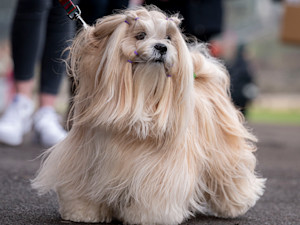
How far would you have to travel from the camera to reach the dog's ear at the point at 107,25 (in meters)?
Answer: 2.54

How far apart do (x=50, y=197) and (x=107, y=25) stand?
42.5 inches

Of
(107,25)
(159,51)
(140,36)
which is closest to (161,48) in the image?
(159,51)

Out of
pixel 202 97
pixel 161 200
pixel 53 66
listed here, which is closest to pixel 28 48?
pixel 53 66

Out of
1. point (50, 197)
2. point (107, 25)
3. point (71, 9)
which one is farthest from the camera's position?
point (50, 197)

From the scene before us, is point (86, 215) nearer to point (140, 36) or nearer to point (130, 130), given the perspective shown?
point (130, 130)

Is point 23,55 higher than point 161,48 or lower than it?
lower

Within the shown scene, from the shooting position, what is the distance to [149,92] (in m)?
2.48

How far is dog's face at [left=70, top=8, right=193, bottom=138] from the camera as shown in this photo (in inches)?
95.6

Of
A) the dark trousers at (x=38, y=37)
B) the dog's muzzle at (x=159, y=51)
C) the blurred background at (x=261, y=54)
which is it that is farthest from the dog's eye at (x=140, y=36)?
the blurred background at (x=261, y=54)

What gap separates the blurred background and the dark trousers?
59.4 inches

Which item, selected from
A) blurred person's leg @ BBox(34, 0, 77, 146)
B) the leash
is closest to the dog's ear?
the leash

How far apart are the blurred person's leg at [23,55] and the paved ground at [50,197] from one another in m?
0.21

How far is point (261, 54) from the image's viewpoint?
21.1 meters

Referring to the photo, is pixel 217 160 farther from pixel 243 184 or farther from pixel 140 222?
pixel 140 222
